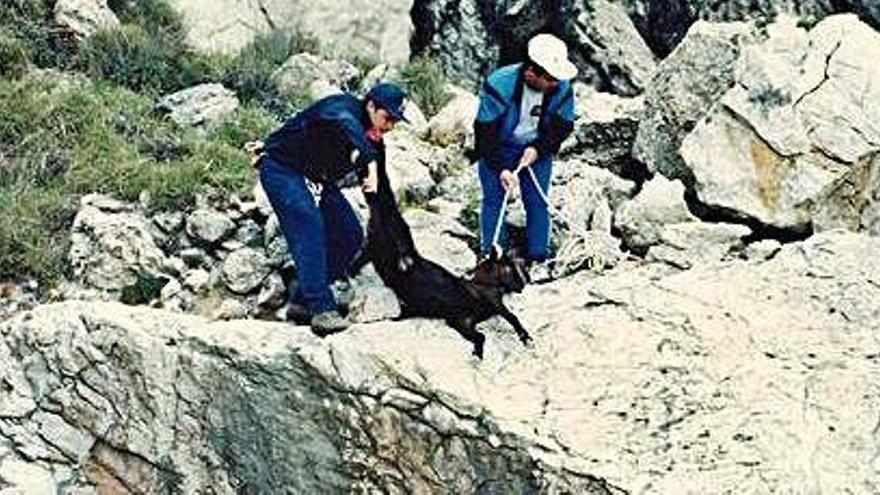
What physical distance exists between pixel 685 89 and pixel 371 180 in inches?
136

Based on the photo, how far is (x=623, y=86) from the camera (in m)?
12.0

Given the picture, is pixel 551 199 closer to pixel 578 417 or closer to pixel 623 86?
pixel 578 417

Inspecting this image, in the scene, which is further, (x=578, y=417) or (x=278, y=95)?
(x=278, y=95)

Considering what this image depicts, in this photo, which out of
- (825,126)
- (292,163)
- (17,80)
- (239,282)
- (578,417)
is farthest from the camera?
(17,80)

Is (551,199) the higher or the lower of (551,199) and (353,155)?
the lower

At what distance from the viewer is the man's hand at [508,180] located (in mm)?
6656

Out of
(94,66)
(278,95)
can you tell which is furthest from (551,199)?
(94,66)

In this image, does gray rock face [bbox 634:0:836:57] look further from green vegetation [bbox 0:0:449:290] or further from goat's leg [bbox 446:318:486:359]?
goat's leg [bbox 446:318:486:359]

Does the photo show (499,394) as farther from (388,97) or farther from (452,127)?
(452,127)

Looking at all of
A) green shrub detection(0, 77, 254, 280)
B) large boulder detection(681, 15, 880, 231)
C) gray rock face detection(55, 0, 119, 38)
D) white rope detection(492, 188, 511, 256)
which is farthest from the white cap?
gray rock face detection(55, 0, 119, 38)

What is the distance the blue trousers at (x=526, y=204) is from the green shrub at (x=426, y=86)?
3905 millimetres

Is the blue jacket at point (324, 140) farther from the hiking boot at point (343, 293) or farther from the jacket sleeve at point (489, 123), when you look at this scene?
the jacket sleeve at point (489, 123)

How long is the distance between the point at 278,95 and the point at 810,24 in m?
4.44

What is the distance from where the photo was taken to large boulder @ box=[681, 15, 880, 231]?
7.38 metres
